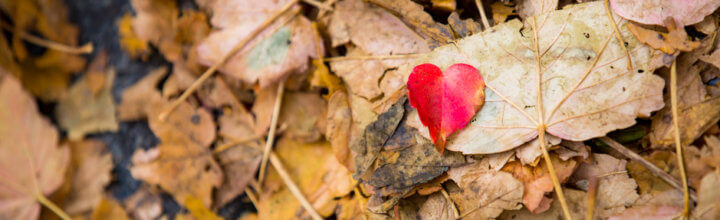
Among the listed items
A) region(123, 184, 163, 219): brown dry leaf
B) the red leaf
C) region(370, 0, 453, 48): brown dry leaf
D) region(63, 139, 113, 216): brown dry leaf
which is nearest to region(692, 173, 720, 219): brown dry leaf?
the red leaf

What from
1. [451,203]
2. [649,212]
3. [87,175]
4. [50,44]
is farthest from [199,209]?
[649,212]

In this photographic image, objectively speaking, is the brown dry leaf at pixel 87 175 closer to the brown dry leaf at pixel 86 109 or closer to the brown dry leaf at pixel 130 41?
the brown dry leaf at pixel 86 109

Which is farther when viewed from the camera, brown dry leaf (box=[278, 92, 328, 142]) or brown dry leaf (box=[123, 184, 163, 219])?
brown dry leaf (box=[123, 184, 163, 219])

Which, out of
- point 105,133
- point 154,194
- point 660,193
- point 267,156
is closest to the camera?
point 660,193

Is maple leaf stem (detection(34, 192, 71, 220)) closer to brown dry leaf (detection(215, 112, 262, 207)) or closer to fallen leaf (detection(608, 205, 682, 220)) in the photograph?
brown dry leaf (detection(215, 112, 262, 207))

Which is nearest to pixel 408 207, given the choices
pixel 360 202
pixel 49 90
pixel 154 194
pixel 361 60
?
pixel 360 202

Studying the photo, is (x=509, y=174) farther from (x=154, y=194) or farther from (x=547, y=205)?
(x=154, y=194)
